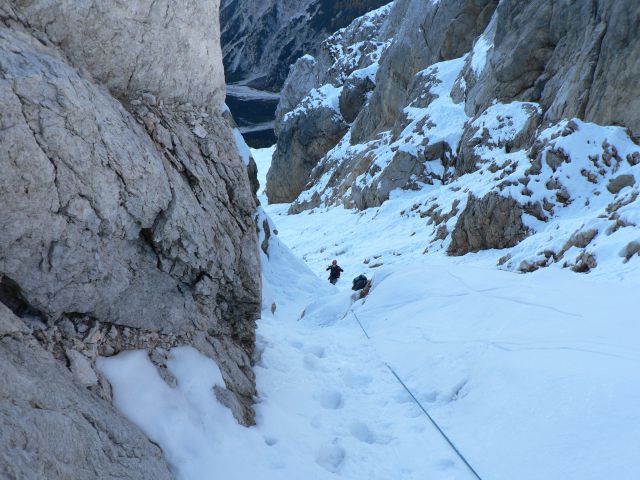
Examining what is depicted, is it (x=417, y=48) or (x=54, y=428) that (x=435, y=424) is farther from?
(x=417, y=48)

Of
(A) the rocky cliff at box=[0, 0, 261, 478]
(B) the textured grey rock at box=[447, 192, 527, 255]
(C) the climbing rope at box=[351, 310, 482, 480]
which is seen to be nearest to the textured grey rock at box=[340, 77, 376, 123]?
(B) the textured grey rock at box=[447, 192, 527, 255]

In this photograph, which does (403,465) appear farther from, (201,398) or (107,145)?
(107,145)

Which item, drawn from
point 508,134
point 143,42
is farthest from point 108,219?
point 508,134

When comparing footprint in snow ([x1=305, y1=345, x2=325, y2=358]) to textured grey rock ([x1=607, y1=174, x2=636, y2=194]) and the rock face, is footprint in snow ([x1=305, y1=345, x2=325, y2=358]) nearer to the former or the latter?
textured grey rock ([x1=607, y1=174, x2=636, y2=194])

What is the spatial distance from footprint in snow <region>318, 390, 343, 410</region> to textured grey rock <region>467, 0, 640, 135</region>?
1299 centimetres

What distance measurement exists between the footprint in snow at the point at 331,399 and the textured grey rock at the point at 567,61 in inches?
511

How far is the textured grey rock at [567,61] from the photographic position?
580 inches

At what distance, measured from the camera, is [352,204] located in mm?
30078

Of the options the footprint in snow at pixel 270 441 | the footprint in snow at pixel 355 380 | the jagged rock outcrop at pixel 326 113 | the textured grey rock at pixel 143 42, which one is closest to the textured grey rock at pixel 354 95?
the jagged rock outcrop at pixel 326 113

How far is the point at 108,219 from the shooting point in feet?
12.8

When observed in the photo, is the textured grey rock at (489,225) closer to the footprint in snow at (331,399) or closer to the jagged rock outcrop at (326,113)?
the footprint in snow at (331,399)

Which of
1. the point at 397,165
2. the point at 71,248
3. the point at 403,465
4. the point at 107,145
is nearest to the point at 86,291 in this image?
the point at 71,248

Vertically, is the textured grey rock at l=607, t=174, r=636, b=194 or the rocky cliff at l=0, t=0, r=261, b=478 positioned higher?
the rocky cliff at l=0, t=0, r=261, b=478

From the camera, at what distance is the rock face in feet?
277
